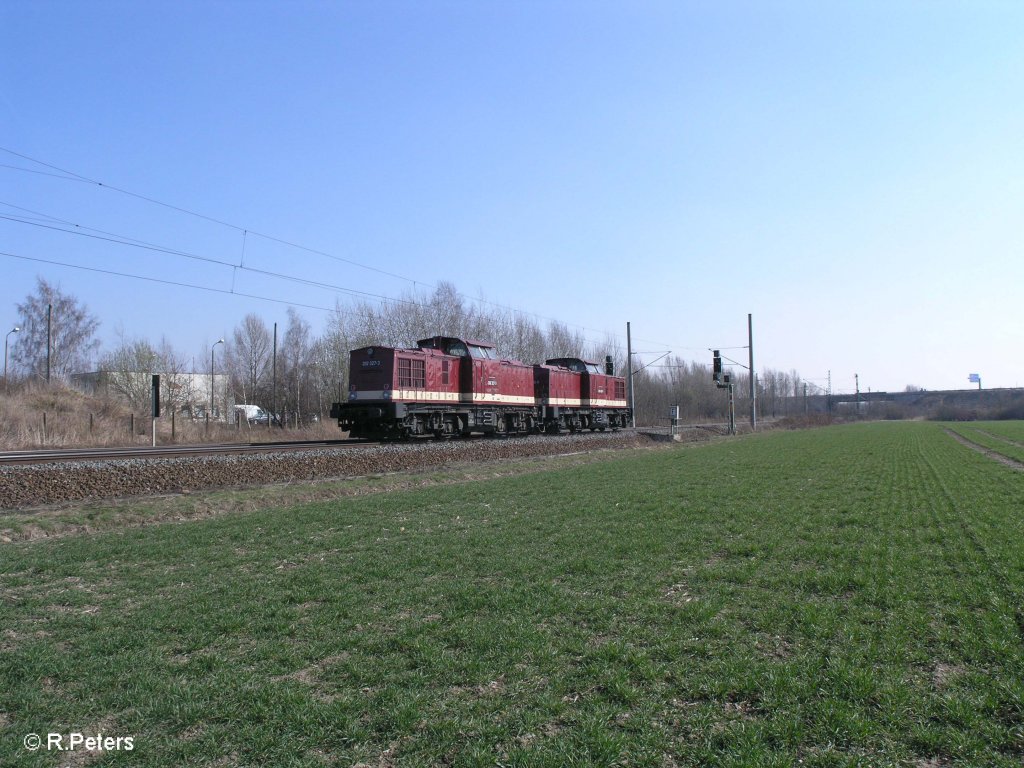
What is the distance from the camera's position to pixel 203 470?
1650 cm

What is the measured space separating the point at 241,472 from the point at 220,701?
1343 cm

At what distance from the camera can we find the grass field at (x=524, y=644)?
401 cm

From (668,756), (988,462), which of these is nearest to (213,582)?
(668,756)

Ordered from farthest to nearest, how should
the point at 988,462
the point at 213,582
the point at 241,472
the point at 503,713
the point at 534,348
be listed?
the point at 534,348
the point at 988,462
the point at 241,472
the point at 213,582
the point at 503,713

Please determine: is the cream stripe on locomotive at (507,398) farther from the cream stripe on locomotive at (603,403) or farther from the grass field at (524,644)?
the grass field at (524,644)

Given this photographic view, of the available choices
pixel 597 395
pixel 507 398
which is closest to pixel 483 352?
pixel 507 398

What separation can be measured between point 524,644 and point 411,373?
2164cm

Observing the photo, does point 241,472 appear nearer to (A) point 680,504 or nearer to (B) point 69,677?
(A) point 680,504

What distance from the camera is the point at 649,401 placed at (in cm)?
9125

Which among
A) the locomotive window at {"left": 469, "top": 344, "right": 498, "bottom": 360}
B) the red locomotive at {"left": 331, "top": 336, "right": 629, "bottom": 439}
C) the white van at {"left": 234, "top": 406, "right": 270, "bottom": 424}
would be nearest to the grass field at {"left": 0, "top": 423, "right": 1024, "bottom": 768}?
the red locomotive at {"left": 331, "top": 336, "right": 629, "bottom": 439}

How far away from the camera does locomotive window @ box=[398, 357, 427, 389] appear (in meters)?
25.9

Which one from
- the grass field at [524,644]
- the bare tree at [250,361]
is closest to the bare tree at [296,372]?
the bare tree at [250,361]

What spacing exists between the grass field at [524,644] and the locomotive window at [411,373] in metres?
15.0

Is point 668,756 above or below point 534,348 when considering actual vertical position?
below
